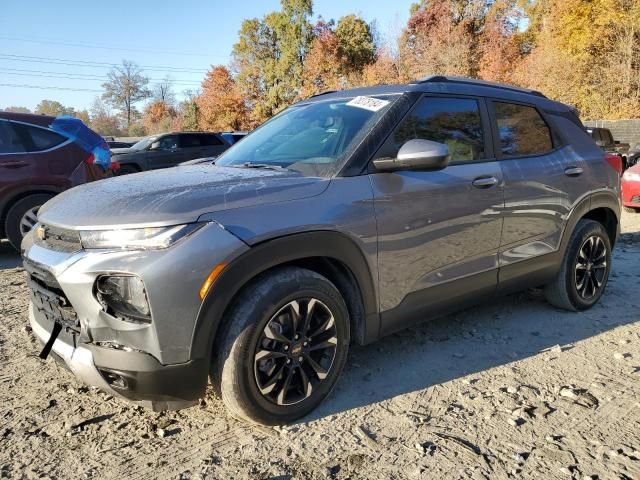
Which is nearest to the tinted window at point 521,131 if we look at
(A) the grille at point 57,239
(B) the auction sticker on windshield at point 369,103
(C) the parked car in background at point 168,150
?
(B) the auction sticker on windshield at point 369,103

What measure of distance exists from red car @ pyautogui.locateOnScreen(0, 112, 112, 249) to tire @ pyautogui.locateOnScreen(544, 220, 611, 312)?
582 cm

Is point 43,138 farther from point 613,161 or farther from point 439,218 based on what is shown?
point 613,161

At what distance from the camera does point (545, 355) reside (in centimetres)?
349

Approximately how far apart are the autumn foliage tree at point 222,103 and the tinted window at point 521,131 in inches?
1695

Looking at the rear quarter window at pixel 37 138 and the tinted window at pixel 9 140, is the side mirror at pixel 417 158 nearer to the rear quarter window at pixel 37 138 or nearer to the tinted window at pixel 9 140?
the rear quarter window at pixel 37 138

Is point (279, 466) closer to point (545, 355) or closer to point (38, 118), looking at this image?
point (545, 355)

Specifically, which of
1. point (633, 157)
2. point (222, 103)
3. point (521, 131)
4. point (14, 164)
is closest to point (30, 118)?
point (14, 164)

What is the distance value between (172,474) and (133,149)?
13.6 meters

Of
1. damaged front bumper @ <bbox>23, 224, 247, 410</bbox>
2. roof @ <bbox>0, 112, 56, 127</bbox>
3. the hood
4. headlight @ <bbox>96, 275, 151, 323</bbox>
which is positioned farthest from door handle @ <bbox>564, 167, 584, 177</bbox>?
roof @ <bbox>0, 112, 56, 127</bbox>

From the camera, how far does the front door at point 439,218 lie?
2.89 m

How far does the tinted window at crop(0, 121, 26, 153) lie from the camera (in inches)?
250

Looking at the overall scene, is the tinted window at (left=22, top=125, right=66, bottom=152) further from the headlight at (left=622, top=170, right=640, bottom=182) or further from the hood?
the headlight at (left=622, top=170, right=640, bottom=182)

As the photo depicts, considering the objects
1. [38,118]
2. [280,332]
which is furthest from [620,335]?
[38,118]

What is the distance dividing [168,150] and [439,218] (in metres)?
12.8
